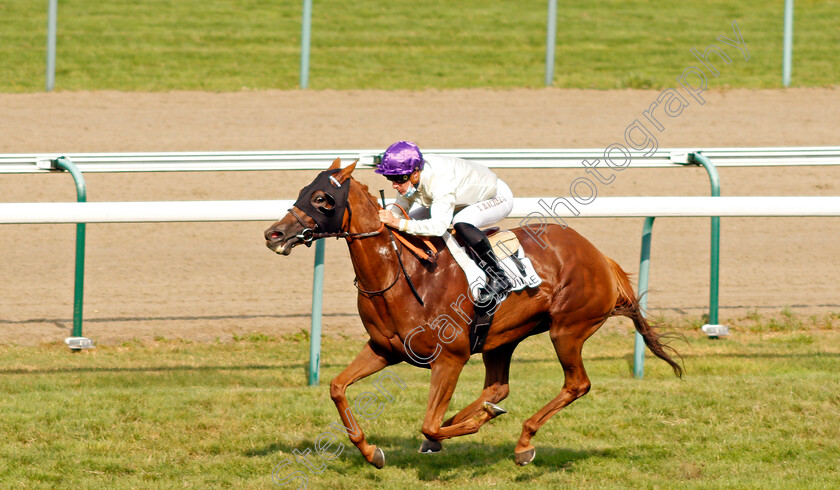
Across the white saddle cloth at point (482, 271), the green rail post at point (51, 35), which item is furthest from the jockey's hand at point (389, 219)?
the green rail post at point (51, 35)

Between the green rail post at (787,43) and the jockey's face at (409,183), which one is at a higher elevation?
the green rail post at (787,43)

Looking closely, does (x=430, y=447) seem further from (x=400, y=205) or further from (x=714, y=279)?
(x=714, y=279)

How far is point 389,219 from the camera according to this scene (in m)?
5.27

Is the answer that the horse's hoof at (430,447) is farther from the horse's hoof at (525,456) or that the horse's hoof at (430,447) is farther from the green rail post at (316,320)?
the green rail post at (316,320)

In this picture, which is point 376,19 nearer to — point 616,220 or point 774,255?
point 616,220

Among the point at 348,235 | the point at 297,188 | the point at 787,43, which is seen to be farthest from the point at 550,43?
the point at 348,235

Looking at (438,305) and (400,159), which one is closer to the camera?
(400,159)

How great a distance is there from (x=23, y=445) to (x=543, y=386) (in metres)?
3.23

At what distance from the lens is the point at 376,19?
1692 cm

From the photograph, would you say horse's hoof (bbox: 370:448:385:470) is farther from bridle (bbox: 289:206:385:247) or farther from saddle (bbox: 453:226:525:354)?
bridle (bbox: 289:206:385:247)

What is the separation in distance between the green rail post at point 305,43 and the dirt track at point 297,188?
35 cm

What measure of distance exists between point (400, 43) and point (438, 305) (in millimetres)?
11139

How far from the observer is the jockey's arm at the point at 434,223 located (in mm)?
5301

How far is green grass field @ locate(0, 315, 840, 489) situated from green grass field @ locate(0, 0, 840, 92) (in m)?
7.29
